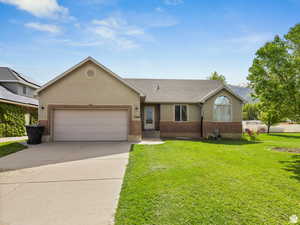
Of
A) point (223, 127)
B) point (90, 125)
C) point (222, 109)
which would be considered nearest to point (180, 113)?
point (222, 109)

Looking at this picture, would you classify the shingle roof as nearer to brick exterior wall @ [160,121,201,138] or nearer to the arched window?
the arched window

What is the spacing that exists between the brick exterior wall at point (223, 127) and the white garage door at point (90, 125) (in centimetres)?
725

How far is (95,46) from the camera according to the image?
12211 mm

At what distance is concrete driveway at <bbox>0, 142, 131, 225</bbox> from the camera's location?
3.13m

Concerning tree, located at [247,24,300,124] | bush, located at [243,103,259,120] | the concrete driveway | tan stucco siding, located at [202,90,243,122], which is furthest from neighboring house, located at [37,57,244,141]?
bush, located at [243,103,259,120]

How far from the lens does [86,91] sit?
38.9 feet

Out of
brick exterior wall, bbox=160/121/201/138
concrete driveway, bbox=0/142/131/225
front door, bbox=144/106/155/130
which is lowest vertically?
concrete driveway, bbox=0/142/131/225

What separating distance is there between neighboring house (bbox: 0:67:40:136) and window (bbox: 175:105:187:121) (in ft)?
47.7

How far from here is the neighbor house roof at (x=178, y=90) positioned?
15164mm

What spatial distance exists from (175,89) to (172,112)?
10.5 feet

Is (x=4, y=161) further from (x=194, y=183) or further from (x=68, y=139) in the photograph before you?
(x=194, y=183)

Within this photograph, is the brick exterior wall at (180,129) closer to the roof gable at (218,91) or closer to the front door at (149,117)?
the front door at (149,117)

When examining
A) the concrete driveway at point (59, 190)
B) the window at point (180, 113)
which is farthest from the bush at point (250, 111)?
the concrete driveway at point (59, 190)

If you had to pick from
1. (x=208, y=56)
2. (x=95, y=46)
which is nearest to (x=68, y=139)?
(x=95, y=46)
